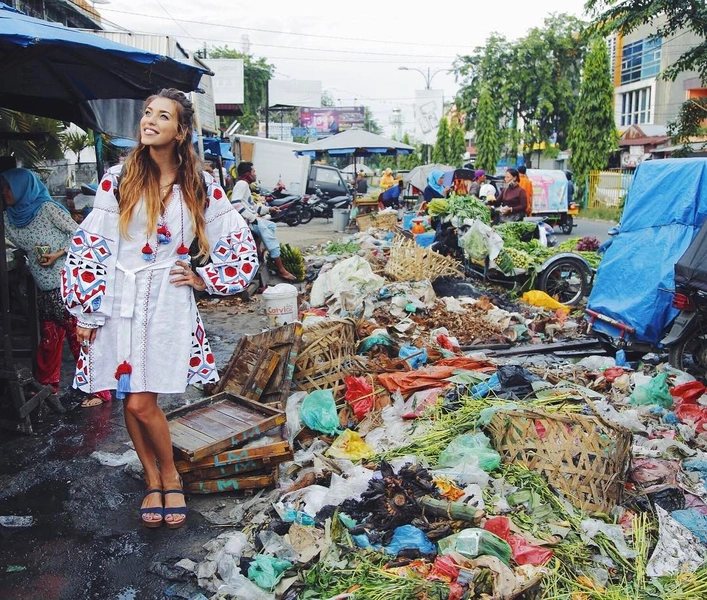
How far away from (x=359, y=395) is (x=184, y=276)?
197cm

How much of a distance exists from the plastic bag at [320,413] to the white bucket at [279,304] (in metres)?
2.26

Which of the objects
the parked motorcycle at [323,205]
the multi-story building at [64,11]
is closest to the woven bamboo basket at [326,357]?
A: the multi-story building at [64,11]

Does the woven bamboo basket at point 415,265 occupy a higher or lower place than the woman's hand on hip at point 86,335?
lower

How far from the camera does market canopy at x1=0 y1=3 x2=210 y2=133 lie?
4.09m

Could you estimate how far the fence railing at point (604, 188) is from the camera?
98.5 feet

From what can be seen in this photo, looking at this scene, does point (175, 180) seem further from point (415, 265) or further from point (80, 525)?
point (415, 265)

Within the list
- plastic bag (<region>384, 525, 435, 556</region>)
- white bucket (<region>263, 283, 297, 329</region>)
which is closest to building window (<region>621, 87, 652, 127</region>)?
white bucket (<region>263, 283, 297, 329</region>)

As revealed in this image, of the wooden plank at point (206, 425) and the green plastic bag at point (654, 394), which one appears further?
the green plastic bag at point (654, 394)

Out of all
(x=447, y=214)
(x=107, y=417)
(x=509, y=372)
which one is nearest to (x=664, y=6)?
(x=447, y=214)

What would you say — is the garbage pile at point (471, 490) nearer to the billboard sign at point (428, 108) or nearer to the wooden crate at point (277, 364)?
the wooden crate at point (277, 364)

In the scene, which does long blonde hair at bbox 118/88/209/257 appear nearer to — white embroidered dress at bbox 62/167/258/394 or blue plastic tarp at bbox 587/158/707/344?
white embroidered dress at bbox 62/167/258/394

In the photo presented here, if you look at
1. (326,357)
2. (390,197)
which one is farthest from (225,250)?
(390,197)

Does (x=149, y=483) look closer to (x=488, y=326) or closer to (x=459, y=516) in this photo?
(x=459, y=516)

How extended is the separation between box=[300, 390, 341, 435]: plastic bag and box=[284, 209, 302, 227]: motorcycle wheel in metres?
17.8
